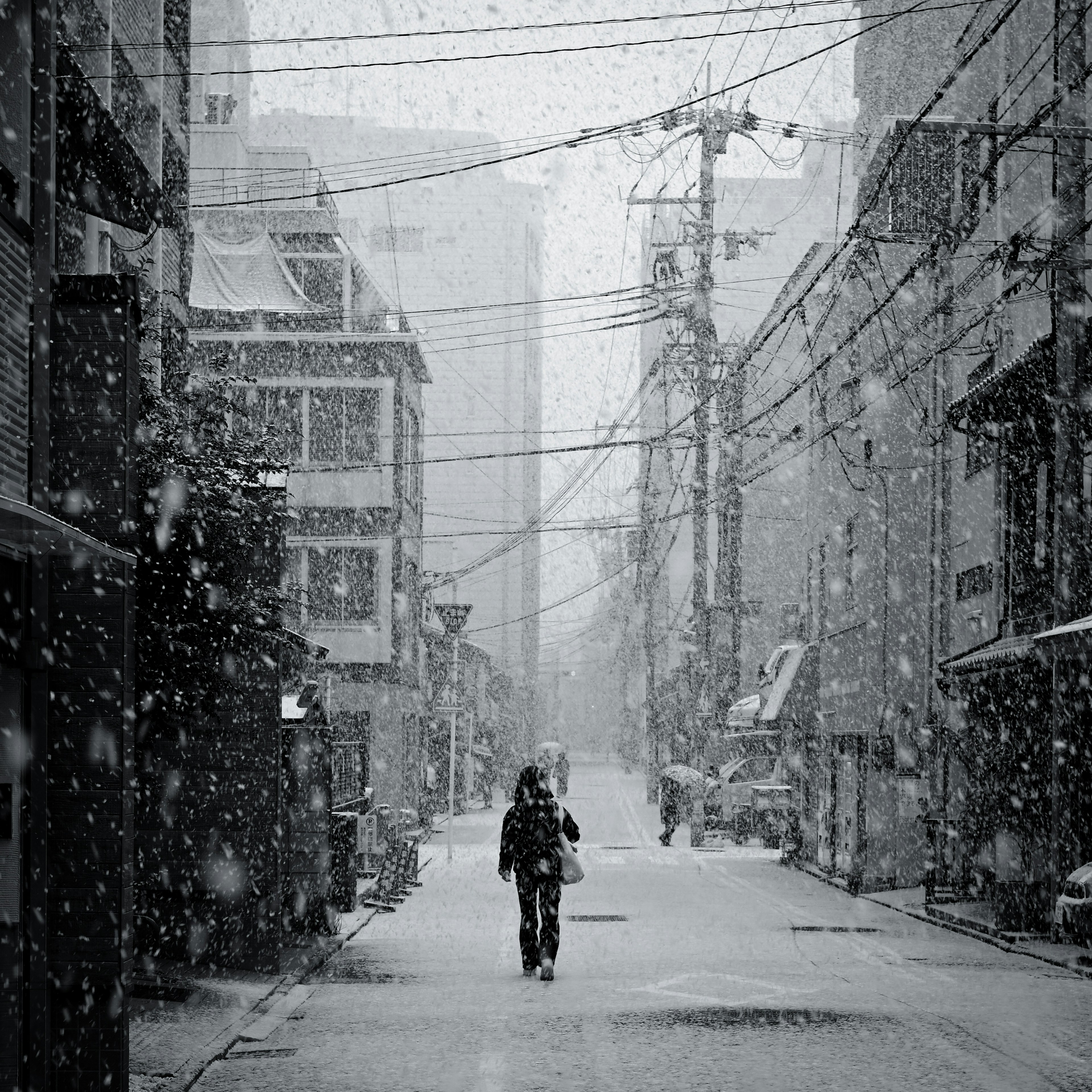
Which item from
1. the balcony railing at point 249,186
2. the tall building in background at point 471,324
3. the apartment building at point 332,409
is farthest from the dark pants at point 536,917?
the tall building in background at point 471,324

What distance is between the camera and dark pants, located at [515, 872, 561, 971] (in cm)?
1354

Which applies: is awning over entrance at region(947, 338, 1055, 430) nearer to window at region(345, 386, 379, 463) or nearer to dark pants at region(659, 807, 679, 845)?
dark pants at region(659, 807, 679, 845)

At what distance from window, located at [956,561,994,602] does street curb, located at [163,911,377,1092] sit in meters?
11.1

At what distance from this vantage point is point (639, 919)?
18.9m

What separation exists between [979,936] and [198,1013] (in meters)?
9.29

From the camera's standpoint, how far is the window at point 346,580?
38.1 meters

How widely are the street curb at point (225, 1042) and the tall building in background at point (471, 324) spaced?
74600 mm

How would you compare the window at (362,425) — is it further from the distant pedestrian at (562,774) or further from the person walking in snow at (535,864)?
the person walking in snow at (535,864)

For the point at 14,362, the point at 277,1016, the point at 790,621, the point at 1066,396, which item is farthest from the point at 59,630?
the point at 790,621

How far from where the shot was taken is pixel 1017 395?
19906mm

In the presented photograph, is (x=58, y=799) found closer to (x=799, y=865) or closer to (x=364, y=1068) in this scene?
(x=364, y=1068)

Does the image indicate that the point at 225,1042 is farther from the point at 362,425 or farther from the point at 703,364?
the point at 362,425

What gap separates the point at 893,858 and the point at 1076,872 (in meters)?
9.56

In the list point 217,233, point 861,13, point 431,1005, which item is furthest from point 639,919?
point 217,233
